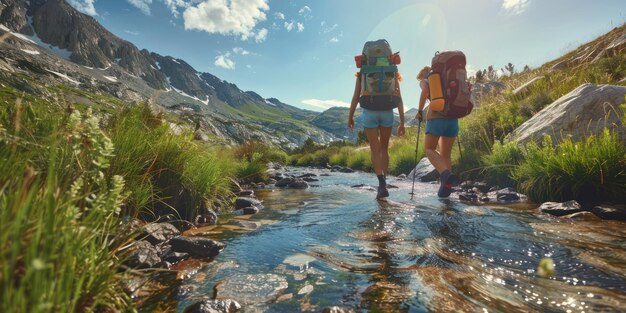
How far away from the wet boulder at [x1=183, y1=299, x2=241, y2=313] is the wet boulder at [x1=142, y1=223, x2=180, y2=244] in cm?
152

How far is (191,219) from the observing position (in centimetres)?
508

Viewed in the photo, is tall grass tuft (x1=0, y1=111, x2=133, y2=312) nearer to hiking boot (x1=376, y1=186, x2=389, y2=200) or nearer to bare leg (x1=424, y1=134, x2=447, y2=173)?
hiking boot (x1=376, y1=186, x2=389, y2=200)

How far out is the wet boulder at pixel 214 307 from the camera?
2225 mm

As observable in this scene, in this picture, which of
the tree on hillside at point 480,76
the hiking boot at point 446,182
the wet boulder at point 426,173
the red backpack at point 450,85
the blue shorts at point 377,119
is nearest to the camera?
the red backpack at point 450,85

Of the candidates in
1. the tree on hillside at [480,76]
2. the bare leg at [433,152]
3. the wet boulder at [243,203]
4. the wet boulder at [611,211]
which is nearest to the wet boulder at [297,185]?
the wet boulder at [243,203]

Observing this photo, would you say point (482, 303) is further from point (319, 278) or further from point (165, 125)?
point (165, 125)

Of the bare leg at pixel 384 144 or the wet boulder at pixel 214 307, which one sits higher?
the bare leg at pixel 384 144

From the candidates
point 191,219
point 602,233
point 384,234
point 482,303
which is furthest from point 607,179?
point 191,219

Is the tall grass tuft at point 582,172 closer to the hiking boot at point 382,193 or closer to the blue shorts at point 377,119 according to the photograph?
the hiking boot at point 382,193

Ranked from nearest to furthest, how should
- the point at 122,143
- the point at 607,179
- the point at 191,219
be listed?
the point at 122,143
the point at 191,219
the point at 607,179

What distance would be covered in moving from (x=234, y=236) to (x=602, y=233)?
4612 mm

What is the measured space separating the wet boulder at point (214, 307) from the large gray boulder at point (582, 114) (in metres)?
7.96

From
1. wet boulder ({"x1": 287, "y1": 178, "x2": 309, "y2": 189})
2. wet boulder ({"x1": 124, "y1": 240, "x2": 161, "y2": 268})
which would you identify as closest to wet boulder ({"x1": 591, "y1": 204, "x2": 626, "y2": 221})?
wet boulder ({"x1": 124, "y1": 240, "x2": 161, "y2": 268})

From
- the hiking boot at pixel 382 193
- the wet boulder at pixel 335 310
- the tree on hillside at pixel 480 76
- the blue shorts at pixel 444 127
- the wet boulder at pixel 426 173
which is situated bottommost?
the wet boulder at pixel 335 310
